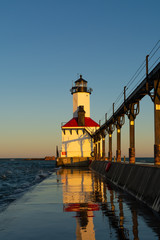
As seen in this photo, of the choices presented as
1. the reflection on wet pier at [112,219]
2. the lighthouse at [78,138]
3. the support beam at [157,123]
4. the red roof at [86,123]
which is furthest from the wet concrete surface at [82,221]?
the red roof at [86,123]

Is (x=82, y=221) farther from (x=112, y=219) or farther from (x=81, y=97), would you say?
Result: (x=81, y=97)

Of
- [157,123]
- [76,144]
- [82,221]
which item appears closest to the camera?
[82,221]

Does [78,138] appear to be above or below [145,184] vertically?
above

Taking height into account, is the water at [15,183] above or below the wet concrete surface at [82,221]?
below

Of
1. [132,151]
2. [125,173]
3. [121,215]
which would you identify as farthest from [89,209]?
[132,151]

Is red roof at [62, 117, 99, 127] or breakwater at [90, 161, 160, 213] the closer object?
breakwater at [90, 161, 160, 213]

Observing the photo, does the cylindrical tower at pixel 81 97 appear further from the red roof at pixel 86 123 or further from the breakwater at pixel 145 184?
the breakwater at pixel 145 184

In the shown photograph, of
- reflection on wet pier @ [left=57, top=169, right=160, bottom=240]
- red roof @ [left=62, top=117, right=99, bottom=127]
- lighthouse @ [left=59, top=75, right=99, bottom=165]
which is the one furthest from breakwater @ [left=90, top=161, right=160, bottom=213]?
red roof @ [left=62, top=117, right=99, bottom=127]

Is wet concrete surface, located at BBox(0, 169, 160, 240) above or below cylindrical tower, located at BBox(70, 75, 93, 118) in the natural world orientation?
below

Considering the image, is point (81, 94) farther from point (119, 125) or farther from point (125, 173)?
point (125, 173)

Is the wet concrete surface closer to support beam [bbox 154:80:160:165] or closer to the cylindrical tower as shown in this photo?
support beam [bbox 154:80:160:165]

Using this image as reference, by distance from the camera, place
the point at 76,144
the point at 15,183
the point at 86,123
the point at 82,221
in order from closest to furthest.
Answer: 1. the point at 82,221
2. the point at 15,183
3. the point at 76,144
4. the point at 86,123

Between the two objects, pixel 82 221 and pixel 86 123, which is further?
pixel 86 123

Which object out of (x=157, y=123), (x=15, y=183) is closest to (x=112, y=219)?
(x=157, y=123)
